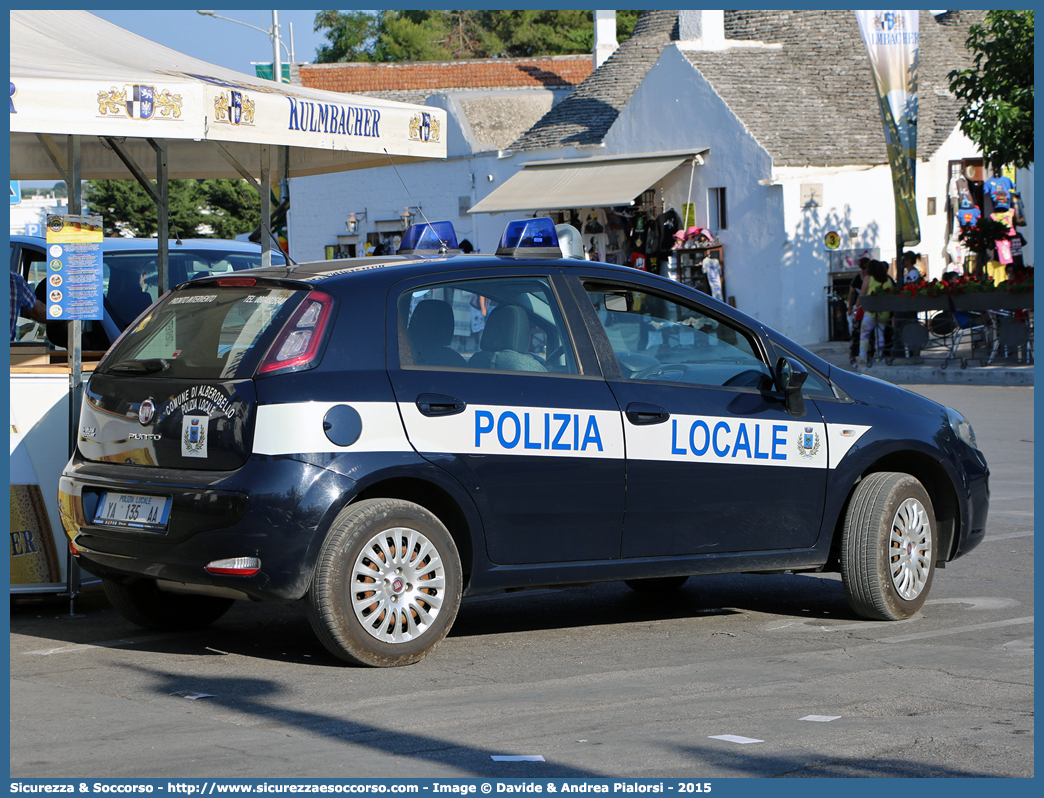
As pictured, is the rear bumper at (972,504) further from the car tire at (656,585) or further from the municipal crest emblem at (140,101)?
the municipal crest emblem at (140,101)

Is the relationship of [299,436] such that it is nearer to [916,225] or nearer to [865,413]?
[865,413]

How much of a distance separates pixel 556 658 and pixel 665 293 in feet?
5.72

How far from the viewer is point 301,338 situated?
5.64 meters

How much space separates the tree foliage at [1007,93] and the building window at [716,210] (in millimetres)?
9792

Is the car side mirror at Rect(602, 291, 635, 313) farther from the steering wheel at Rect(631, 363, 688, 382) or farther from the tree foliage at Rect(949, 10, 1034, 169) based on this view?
the tree foliage at Rect(949, 10, 1034, 169)

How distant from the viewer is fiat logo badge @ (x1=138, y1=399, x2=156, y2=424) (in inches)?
228

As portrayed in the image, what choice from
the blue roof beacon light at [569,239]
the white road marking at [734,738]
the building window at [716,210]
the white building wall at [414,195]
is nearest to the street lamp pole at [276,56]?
the white building wall at [414,195]

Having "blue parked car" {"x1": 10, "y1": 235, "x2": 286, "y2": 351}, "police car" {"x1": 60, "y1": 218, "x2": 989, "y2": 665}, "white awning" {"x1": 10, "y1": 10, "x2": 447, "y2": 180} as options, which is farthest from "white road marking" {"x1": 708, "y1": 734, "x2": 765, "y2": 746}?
"blue parked car" {"x1": 10, "y1": 235, "x2": 286, "y2": 351}

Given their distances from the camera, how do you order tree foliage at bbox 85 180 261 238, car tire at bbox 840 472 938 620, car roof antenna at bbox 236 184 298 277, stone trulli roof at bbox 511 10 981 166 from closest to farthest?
car roof antenna at bbox 236 184 298 277 < car tire at bbox 840 472 938 620 < stone trulli roof at bbox 511 10 981 166 < tree foliage at bbox 85 180 261 238

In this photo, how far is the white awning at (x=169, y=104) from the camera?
697 cm

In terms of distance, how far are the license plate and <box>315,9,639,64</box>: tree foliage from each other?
63.3 m

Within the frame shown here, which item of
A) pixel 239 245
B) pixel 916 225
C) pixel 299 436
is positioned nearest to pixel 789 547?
pixel 299 436

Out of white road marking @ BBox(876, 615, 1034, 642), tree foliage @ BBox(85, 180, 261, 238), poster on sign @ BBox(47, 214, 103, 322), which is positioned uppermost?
tree foliage @ BBox(85, 180, 261, 238)

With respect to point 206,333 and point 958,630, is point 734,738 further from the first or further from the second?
point 206,333
